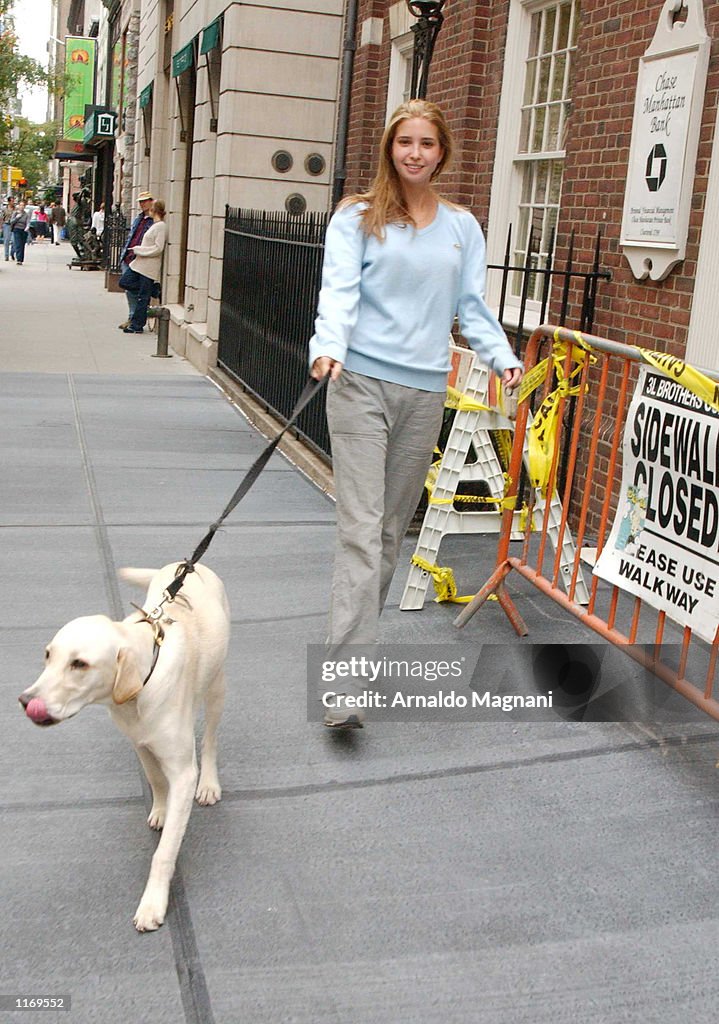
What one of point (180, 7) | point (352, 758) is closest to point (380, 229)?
point (352, 758)

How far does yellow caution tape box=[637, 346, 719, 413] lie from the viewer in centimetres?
369

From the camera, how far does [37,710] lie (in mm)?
2607

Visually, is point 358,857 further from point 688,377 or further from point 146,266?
point 146,266

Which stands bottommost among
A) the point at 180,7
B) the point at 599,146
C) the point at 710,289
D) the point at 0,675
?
the point at 0,675

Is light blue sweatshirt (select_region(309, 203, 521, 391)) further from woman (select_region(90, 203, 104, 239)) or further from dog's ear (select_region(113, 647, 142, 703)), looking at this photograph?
woman (select_region(90, 203, 104, 239))

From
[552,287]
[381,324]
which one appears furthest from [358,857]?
[552,287]

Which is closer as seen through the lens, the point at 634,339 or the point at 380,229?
the point at 380,229

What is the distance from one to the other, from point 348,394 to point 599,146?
386 cm

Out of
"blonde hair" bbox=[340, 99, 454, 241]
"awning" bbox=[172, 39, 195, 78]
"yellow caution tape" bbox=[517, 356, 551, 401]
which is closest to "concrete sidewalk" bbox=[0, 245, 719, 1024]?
"yellow caution tape" bbox=[517, 356, 551, 401]

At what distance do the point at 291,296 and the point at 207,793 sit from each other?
650 cm

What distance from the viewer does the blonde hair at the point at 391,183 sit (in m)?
3.91

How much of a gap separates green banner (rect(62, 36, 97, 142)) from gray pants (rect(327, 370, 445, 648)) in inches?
1929

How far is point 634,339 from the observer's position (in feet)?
21.6

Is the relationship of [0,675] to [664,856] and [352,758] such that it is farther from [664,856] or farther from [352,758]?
[664,856]
